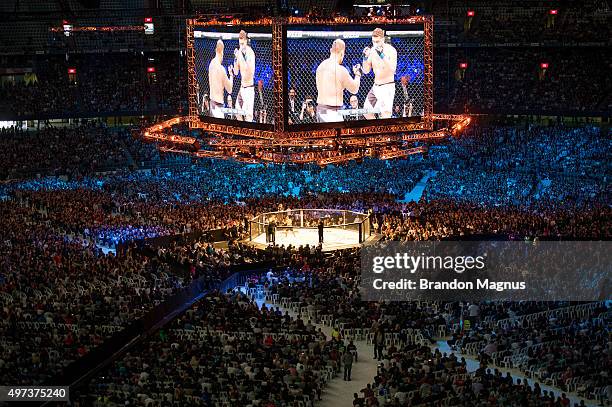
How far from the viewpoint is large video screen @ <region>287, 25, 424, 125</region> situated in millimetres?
44281

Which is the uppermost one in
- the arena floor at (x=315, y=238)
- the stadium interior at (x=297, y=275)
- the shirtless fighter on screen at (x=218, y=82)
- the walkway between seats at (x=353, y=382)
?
the shirtless fighter on screen at (x=218, y=82)

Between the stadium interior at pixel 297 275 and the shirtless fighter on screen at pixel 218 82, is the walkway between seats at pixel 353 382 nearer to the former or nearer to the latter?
the stadium interior at pixel 297 275

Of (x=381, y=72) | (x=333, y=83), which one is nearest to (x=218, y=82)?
(x=333, y=83)

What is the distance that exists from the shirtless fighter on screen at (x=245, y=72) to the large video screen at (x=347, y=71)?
203 centimetres

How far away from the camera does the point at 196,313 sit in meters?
30.0

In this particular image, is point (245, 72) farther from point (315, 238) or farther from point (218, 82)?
point (315, 238)

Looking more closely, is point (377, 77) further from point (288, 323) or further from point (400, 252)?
point (288, 323)

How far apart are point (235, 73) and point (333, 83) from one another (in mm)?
4768

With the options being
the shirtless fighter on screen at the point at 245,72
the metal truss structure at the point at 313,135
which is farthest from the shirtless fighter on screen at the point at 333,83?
the shirtless fighter on screen at the point at 245,72

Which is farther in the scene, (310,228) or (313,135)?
(313,135)

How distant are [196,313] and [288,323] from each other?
291 cm

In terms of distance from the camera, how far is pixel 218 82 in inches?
1866

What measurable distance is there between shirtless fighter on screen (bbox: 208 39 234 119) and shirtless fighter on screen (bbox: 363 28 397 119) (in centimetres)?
625

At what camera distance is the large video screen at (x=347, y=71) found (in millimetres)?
44281
